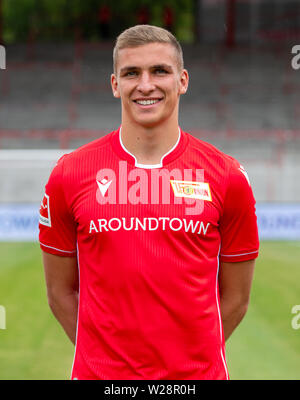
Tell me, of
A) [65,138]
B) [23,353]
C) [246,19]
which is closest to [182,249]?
[23,353]

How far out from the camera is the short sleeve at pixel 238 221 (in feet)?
8.34

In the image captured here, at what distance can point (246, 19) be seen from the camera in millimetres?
24438

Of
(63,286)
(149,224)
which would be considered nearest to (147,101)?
(149,224)

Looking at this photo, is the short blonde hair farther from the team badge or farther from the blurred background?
the blurred background

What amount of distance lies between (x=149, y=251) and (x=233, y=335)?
423cm

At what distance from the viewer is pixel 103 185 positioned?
2.51 m

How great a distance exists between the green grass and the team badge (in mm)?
3159

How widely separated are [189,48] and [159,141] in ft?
67.9

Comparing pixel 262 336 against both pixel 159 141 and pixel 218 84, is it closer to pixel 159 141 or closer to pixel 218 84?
pixel 159 141

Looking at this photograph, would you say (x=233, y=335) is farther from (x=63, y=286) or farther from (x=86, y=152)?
(x=86, y=152)

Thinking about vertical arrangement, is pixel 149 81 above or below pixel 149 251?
above
